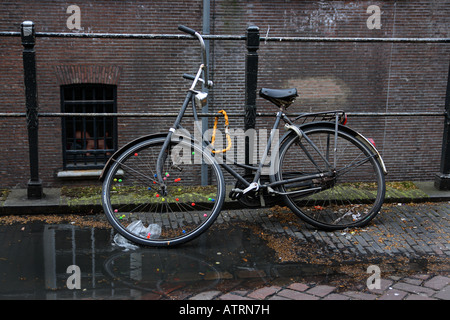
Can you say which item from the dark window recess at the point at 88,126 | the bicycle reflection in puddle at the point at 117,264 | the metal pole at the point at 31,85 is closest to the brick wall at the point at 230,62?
the dark window recess at the point at 88,126

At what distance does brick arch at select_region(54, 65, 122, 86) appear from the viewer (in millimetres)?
10273

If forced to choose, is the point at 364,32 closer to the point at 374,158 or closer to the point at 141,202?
the point at 374,158

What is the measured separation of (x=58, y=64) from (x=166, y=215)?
21.1 ft

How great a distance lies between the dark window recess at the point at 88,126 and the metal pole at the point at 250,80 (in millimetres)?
6271

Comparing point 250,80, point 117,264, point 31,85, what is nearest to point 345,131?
point 250,80

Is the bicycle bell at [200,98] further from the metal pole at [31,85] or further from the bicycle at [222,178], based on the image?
the metal pole at [31,85]

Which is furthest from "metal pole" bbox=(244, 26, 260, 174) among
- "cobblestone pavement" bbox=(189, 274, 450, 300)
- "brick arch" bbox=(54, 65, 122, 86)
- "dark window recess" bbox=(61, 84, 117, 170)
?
"dark window recess" bbox=(61, 84, 117, 170)

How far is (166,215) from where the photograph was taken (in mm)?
4918

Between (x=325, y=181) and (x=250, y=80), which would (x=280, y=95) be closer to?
(x=250, y=80)

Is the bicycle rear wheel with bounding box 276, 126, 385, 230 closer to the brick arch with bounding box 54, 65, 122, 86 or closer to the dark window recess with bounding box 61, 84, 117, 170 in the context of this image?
the brick arch with bounding box 54, 65, 122, 86

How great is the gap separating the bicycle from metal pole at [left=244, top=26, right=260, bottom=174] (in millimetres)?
306

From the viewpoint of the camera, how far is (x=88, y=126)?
1095cm

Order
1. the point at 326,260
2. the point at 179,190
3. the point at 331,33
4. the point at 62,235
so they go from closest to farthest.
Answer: the point at 326,260 → the point at 62,235 → the point at 179,190 → the point at 331,33
